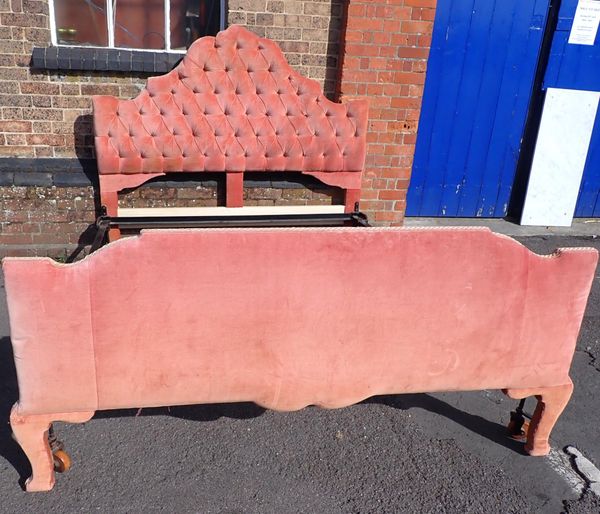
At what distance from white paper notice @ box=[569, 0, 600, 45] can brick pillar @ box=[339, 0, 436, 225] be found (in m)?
1.90

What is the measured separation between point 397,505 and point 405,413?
78cm

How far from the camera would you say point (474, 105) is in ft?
20.1

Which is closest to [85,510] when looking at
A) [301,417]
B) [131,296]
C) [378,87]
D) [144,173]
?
[131,296]

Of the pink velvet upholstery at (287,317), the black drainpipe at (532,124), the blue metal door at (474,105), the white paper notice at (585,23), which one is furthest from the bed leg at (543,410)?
the white paper notice at (585,23)

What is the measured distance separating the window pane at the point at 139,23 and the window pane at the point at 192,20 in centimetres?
11

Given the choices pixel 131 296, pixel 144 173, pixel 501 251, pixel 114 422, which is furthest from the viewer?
pixel 144 173

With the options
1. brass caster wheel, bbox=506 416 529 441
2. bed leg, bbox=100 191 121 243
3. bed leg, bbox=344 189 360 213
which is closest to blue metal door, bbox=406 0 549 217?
bed leg, bbox=344 189 360 213

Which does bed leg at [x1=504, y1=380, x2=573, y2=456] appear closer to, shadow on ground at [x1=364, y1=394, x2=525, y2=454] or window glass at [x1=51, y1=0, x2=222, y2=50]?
shadow on ground at [x1=364, y1=394, x2=525, y2=454]

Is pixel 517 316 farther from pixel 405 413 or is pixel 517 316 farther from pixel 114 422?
pixel 114 422

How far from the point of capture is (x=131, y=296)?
2.42m

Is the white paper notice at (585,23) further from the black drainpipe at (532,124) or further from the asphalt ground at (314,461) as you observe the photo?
the asphalt ground at (314,461)

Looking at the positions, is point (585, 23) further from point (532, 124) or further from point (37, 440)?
point (37, 440)

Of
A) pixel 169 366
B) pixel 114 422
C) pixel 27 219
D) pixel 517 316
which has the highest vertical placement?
pixel 517 316

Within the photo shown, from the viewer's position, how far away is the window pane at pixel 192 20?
A: 16.7 ft
